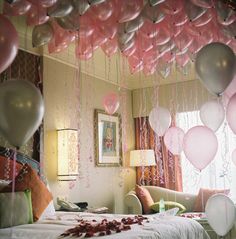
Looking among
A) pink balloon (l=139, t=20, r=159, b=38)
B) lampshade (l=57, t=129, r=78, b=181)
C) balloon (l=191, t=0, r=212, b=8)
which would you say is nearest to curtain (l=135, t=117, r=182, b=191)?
lampshade (l=57, t=129, r=78, b=181)

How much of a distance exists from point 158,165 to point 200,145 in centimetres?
326

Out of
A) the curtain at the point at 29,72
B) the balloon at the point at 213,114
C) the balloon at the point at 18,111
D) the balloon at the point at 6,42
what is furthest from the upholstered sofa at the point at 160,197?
the balloon at the point at 6,42

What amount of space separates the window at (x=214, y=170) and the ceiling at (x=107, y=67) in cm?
71

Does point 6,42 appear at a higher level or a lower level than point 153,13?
lower

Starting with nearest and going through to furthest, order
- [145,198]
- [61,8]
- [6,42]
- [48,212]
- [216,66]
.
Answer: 1. [6,42]
2. [216,66]
3. [61,8]
4. [48,212]
5. [145,198]

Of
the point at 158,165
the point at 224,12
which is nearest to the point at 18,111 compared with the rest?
the point at 224,12

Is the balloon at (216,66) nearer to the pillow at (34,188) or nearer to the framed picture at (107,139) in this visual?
the pillow at (34,188)

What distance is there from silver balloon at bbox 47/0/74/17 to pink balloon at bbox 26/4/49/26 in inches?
12.1

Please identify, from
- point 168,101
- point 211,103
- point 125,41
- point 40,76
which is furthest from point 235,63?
point 168,101

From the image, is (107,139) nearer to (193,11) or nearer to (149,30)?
(149,30)

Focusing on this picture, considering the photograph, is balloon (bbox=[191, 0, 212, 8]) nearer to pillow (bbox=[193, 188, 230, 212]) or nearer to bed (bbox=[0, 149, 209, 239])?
bed (bbox=[0, 149, 209, 239])

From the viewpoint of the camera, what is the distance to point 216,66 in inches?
109

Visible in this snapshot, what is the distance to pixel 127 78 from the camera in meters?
6.65

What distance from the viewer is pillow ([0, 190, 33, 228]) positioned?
3143mm
